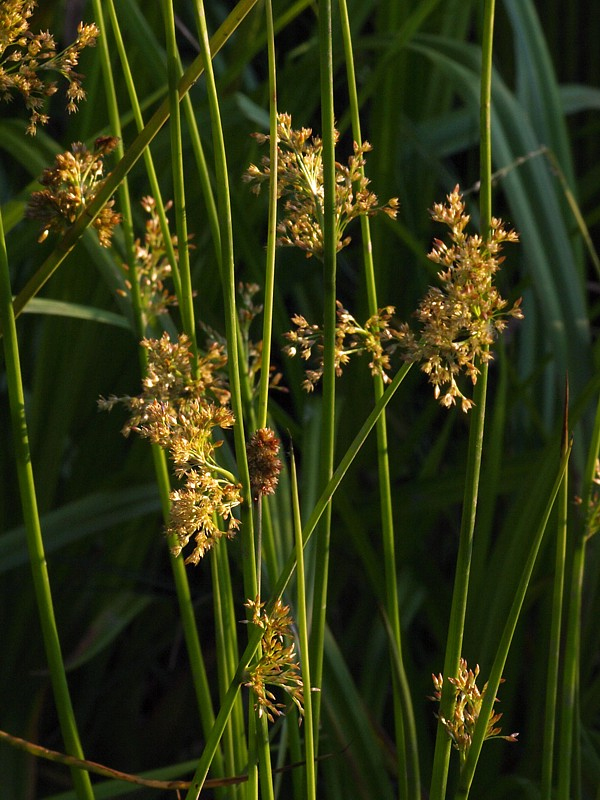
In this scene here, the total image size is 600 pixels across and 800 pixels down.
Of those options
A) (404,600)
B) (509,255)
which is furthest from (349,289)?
(404,600)

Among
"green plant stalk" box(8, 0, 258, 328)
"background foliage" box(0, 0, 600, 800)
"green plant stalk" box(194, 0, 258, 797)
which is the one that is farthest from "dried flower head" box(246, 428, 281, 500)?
"background foliage" box(0, 0, 600, 800)

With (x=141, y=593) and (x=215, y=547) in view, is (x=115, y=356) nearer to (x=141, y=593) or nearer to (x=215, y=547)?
(x=141, y=593)

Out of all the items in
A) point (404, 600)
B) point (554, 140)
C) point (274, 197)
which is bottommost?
point (404, 600)

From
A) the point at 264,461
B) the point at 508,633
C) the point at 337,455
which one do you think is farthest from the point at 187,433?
the point at 337,455

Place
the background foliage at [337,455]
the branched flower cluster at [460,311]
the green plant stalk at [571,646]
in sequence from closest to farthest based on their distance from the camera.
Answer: the branched flower cluster at [460,311], the green plant stalk at [571,646], the background foliage at [337,455]

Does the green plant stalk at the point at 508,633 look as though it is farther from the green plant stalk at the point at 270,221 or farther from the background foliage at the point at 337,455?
the background foliage at the point at 337,455

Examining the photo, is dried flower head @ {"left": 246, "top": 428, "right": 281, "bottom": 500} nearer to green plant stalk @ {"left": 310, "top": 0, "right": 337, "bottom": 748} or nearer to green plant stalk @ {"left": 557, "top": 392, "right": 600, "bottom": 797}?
green plant stalk @ {"left": 310, "top": 0, "right": 337, "bottom": 748}

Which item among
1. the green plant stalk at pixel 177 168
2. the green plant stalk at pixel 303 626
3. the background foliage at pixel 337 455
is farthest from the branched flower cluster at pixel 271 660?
the background foliage at pixel 337 455

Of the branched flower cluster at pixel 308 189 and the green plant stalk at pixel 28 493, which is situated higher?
the branched flower cluster at pixel 308 189
